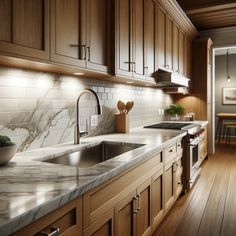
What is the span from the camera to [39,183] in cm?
107

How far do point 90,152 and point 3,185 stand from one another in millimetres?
1127

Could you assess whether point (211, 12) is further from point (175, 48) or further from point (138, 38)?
point (138, 38)

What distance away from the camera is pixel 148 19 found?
2.87 m

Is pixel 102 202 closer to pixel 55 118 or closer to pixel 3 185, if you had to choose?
pixel 3 185

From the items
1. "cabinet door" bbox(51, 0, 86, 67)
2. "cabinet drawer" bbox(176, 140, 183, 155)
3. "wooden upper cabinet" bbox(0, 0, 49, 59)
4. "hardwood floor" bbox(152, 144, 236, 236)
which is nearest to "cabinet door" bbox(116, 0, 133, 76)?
"cabinet door" bbox(51, 0, 86, 67)

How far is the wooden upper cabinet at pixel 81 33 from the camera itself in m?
1.58

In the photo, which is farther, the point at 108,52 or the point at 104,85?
the point at 104,85

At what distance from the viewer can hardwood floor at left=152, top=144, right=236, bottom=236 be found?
2.35 meters

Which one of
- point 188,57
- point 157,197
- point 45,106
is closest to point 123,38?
point 45,106

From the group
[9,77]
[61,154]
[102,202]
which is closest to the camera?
[102,202]

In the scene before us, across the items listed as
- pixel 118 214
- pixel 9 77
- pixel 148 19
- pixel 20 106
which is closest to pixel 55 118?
pixel 20 106

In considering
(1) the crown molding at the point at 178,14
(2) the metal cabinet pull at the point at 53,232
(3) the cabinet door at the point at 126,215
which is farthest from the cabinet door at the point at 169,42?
(2) the metal cabinet pull at the point at 53,232

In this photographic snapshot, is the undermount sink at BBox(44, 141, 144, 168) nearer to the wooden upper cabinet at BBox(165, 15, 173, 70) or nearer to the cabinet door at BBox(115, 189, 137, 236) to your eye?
the cabinet door at BBox(115, 189, 137, 236)

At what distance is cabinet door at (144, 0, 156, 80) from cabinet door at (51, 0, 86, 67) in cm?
115
